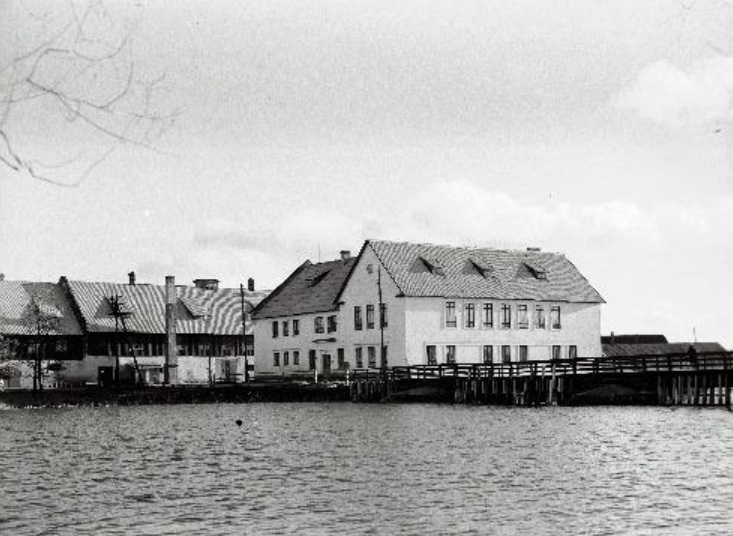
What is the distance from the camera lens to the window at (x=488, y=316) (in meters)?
76.4

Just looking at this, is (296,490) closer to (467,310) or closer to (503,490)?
(503,490)

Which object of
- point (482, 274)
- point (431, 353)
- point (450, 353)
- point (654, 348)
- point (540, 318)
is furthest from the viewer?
point (654, 348)

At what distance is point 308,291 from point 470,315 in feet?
47.3

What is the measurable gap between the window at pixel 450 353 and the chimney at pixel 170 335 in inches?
901

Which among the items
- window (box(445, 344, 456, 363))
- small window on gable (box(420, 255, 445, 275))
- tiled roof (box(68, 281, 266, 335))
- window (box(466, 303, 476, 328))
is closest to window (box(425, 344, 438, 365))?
window (box(445, 344, 456, 363))

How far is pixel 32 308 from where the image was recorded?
86250 mm

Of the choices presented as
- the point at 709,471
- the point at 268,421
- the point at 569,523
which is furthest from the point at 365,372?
the point at 569,523

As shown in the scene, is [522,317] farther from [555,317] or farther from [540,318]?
[555,317]

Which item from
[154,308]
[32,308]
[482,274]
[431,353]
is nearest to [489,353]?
[431,353]

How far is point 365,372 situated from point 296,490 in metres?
46.1

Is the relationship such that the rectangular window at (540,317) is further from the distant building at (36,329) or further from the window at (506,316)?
the distant building at (36,329)

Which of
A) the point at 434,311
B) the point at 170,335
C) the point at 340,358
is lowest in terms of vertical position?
the point at 340,358

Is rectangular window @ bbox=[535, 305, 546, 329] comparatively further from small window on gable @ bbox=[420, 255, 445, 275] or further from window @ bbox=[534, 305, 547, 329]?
small window on gable @ bbox=[420, 255, 445, 275]

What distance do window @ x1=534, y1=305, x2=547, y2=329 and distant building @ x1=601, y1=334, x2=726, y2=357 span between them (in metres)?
35.3
